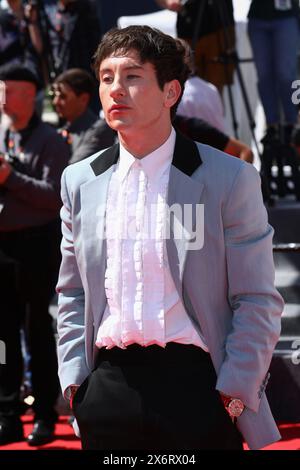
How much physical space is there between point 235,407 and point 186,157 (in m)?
0.71

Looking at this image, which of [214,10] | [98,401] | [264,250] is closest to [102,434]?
[98,401]

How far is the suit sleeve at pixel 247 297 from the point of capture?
2.77m

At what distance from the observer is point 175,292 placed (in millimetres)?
2799

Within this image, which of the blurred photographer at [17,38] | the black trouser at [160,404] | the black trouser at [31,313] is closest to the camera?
the black trouser at [160,404]

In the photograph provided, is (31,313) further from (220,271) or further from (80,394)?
(220,271)

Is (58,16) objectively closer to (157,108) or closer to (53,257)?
(53,257)

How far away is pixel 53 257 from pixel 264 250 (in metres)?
2.98

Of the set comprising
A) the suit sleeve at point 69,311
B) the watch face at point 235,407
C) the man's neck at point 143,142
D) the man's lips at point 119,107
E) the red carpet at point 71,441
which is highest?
the man's lips at point 119,107

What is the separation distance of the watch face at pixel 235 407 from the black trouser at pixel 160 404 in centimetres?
2

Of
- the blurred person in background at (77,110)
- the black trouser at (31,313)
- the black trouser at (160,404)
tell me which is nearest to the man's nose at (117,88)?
the black trouser at (160,404)

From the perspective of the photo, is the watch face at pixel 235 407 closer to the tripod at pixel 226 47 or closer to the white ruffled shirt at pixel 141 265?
the white ruffled shirt at pixel 141 265

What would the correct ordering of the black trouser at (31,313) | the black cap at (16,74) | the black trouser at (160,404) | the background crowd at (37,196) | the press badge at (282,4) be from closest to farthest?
the black trouser at (160,404) < the background crowd at (37,196) < the black trouser at (31,313) < the black cap at (16,74) < the press badge at (282,4)

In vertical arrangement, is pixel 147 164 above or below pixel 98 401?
above
